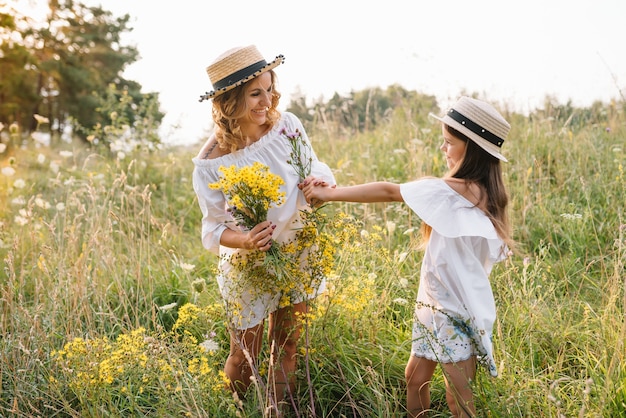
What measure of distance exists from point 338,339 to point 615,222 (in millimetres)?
2479

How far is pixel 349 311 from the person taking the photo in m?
3.04

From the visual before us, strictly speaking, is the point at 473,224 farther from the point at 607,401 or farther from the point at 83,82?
the point at 83,82

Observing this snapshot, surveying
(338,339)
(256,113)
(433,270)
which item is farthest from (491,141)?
(338,339)

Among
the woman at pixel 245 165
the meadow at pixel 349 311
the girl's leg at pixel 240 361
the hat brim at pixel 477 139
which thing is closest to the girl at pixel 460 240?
the hat brim at pixel 477 139

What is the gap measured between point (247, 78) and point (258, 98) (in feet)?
0.37

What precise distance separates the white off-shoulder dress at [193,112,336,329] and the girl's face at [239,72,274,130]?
0.12 m

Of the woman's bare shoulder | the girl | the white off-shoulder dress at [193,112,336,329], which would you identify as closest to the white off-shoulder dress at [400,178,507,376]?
the girl

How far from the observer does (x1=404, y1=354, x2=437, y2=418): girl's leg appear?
2418 mm

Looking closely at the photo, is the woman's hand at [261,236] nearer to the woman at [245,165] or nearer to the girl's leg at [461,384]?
the woman at [245,165]

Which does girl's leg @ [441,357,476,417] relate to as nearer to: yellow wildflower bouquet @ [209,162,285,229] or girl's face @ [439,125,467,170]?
girl's face @ [439,125,467,170]

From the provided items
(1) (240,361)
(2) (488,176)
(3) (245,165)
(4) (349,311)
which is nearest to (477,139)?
(2) (488,176)

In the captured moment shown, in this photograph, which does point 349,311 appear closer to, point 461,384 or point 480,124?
point 461,384

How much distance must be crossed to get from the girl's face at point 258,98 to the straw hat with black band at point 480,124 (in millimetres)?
839

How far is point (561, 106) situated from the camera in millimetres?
6301
